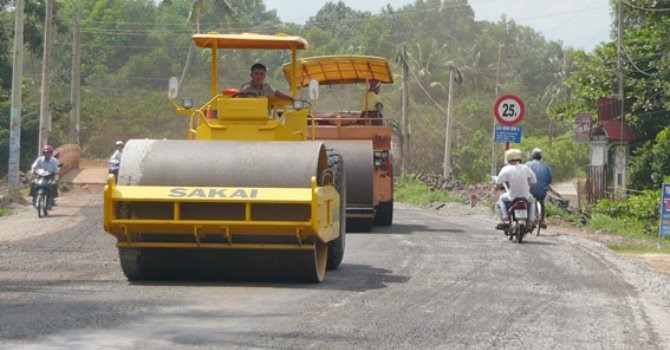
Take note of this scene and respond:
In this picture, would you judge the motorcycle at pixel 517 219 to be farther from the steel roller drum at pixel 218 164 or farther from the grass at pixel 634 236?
the steel roller drum at pixel 218 164

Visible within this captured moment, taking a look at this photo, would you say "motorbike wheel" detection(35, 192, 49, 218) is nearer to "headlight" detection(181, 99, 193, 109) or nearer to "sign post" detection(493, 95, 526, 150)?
"sign post" detection(493, 95, 526, 150)

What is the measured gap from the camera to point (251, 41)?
46.9ft

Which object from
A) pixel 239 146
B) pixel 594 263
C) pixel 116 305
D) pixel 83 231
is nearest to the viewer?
pixel 116 305

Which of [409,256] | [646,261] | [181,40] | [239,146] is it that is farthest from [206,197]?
[181,40]

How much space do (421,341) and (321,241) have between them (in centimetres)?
314

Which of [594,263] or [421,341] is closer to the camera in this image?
[421,341]

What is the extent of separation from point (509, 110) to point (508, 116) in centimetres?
12

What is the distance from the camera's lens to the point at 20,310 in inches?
364

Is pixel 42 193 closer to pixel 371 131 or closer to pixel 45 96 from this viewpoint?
pixel 371 131

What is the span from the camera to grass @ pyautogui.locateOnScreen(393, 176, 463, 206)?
38041mm

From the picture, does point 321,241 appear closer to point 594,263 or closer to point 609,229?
point 594,263

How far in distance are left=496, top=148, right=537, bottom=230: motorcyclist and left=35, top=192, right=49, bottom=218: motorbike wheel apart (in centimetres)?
975

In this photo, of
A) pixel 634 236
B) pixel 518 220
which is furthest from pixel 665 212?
pixel 518 220

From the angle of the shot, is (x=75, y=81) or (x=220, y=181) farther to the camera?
(x=75, y=81)
